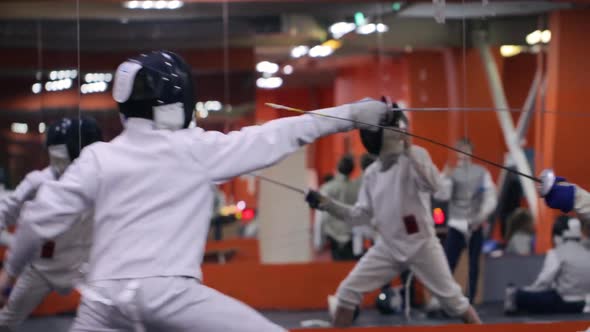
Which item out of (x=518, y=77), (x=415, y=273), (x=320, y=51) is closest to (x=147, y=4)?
(x=320, y=51)

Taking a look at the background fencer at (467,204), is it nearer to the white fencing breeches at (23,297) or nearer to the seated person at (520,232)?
the seated person at (520,232)

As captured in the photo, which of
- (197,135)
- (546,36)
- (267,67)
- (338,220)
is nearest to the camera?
(197,135)

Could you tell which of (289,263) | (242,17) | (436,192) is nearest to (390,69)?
(242,17)

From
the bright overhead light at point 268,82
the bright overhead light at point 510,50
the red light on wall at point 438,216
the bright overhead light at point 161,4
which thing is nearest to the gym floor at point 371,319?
the red light on wall at point 438,216

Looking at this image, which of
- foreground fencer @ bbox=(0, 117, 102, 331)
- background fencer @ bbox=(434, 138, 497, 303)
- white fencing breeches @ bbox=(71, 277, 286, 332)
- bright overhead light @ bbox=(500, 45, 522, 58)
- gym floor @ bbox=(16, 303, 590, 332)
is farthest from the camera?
bright overhead light @ bbox=(500, 45, 522, 58)

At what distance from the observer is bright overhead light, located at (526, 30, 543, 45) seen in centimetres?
709

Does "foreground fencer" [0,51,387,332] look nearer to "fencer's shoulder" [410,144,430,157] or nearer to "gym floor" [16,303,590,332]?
"fencer's shoulder" [410,144,430,157]

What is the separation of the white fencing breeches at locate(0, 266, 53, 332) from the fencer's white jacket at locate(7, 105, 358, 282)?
2126 millimetres

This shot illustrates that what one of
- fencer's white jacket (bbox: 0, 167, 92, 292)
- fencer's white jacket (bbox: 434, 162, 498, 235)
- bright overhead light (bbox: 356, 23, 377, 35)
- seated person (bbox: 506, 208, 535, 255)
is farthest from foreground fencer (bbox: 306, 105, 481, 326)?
seated person (bbox: 506, 208, 535, 255)

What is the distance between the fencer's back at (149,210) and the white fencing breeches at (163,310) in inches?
1.5

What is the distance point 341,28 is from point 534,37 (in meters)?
1.48

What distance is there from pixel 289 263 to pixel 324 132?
4934 millimetres

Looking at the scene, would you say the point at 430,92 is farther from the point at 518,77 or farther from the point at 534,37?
the point at 534,37

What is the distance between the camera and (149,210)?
3.07 m
